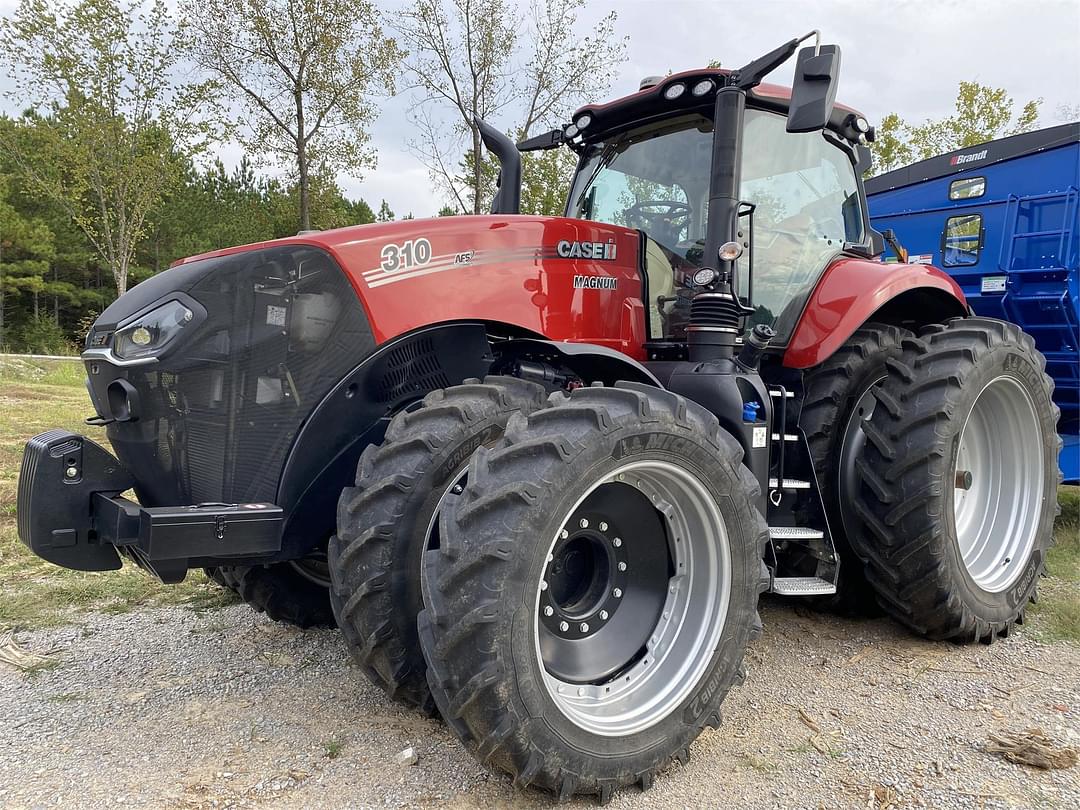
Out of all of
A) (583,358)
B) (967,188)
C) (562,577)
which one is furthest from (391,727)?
(967,188)

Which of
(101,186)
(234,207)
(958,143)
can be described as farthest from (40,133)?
(958,143)

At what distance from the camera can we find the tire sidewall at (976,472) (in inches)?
139

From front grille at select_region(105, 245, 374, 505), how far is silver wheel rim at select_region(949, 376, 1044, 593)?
328 cm

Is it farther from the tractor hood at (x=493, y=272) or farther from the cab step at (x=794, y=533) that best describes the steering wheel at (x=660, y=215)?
the cab step at (x=794, y=533)

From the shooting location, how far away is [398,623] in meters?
2.64

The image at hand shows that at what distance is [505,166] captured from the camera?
359 cm

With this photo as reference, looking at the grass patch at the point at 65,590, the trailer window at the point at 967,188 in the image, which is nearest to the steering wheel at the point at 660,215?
the grass patch at the point at 65,590

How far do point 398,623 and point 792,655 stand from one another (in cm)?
193

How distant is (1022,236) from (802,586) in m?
3.98

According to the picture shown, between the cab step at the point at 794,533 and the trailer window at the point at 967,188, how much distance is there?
4.04 m

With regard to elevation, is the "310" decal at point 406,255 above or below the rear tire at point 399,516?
above

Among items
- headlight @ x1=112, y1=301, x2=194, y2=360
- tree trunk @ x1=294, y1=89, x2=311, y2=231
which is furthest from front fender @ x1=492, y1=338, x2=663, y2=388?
tree trunk @ x1=294, y1=89, x2=311, y2=231

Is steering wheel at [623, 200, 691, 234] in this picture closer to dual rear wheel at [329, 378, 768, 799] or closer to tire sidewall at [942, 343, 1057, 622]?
dual rear wheel at [329, 378, 768, 799]

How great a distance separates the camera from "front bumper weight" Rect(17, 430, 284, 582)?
94.4 inches
